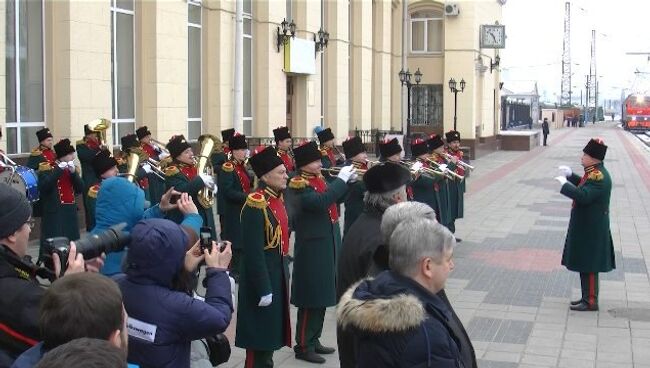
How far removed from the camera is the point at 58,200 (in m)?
10.9

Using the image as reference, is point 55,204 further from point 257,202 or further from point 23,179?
point 257,202

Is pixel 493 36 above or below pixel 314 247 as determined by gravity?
above

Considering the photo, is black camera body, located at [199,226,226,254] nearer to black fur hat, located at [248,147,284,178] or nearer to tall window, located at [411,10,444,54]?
black fur hat, located at [248,147,284,178]

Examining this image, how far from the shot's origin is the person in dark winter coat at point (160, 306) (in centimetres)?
381

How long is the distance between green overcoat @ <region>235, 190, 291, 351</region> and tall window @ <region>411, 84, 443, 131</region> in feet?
102

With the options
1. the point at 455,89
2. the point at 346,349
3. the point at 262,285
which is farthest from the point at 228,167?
the point at 455,89

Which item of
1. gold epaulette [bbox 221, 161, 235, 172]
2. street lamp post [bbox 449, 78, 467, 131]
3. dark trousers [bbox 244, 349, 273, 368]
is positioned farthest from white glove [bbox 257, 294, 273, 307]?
street lamp post [bbox 449, 78, 467, 131]

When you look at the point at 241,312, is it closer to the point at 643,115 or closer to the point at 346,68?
the point at 346,68

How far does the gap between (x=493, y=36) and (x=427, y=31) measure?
2.94 metres

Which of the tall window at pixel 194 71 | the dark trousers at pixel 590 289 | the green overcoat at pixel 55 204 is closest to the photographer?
the dark trousers at pixel 590 289

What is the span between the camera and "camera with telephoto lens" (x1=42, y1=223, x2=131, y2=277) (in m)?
3.60

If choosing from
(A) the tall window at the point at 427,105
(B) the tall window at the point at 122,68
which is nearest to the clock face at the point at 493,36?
(A) the tall window at the point at 427,105

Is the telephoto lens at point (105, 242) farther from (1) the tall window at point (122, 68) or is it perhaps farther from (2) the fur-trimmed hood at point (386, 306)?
(1) the tall window at point (122, 68)

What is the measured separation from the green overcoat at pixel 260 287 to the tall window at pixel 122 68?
1081cm
